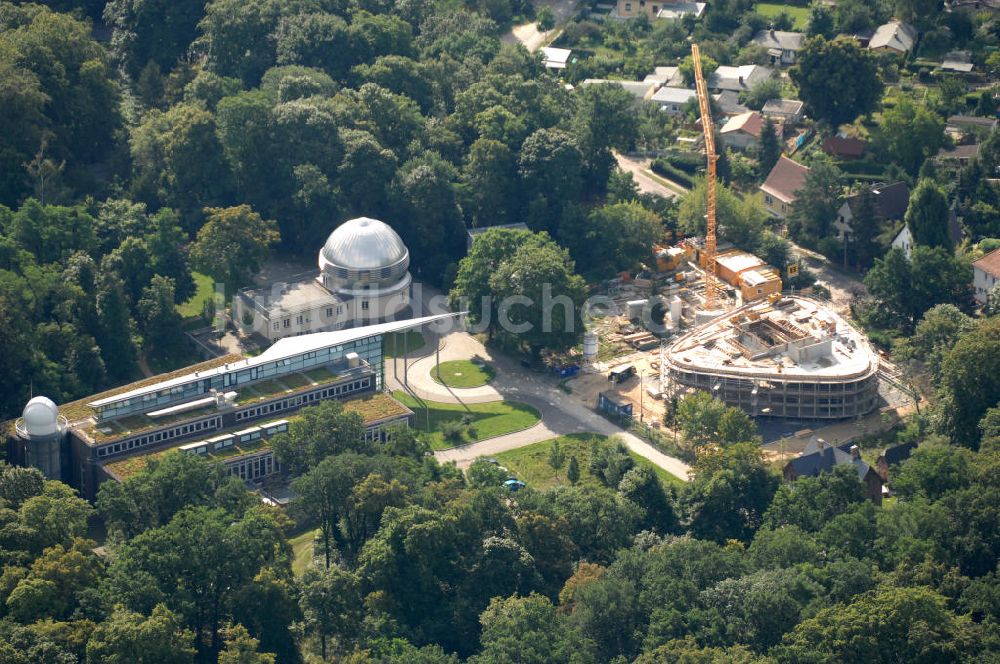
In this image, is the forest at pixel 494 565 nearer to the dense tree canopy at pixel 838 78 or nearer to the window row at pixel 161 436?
the window row at pixel 161 436

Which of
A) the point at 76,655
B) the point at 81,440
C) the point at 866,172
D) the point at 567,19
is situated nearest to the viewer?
the point at 76,655

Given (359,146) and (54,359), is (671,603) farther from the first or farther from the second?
(359,146)

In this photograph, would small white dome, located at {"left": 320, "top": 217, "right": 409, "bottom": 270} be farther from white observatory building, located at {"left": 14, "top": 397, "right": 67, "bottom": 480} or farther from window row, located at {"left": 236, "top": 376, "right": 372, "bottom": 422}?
white observatory building, located at {"left": 14, "top": 397, "right": 67, "bottom": 480}

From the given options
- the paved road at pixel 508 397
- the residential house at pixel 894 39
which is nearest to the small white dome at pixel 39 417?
the paved road at pixel 508 397

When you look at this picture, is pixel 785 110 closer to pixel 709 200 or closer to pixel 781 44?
pixel 781 44

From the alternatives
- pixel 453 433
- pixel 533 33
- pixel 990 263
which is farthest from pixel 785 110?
pixel 453 433

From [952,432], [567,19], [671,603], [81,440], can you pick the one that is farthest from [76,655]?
[567,19]
